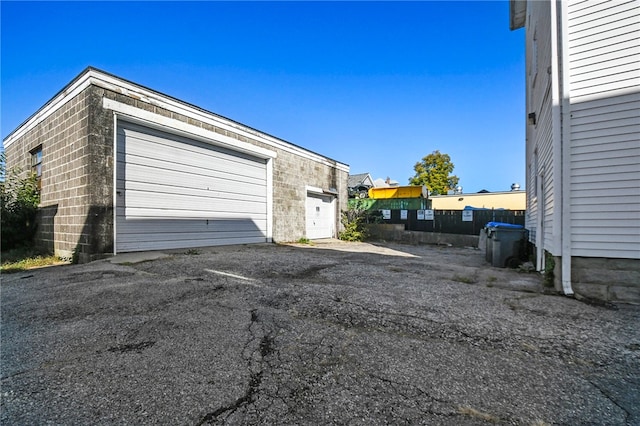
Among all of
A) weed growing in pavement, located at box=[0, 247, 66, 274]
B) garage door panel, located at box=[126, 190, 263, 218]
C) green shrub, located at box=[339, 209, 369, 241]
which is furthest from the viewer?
green shrub, located at box=[339, 209, 369, 241]

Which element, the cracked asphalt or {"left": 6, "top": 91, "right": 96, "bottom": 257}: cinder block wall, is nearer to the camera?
the cracked asphalt

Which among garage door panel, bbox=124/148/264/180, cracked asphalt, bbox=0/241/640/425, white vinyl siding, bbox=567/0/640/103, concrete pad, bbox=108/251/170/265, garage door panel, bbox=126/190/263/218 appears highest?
white vinyl siding, bbox=567/0/640/103

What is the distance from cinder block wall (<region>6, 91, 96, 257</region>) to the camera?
5.86m

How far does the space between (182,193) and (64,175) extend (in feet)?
8.08

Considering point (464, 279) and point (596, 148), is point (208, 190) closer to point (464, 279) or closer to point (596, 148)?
point (464, 279)

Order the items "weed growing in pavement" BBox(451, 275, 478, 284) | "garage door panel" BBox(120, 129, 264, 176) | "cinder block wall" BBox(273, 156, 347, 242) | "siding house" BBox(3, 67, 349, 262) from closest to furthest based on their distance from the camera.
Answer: "weed growing in pavement" BBox(451, 275, 478, 284) < "siding house" BBox(3, 67, 349, 262) < "garage door panel" BBox(120, 129, 264, 176) < "cinder block wall" BBox(273, 156, 347, 242)

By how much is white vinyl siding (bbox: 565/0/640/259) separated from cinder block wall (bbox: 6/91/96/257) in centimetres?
872

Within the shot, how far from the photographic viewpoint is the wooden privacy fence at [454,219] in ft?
40.4

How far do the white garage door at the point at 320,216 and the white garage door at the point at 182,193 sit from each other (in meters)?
2.80

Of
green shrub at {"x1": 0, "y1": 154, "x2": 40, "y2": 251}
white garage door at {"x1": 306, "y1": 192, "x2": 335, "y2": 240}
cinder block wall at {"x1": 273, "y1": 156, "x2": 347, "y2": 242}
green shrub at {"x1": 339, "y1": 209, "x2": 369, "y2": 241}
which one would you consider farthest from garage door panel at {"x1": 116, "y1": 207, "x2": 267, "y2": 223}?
green shrub at {"x1": 339, "y1": 209, "x2": 369, "y2": 241}

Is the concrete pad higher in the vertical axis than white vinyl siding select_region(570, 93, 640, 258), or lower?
lower

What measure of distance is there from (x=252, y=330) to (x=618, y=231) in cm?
506

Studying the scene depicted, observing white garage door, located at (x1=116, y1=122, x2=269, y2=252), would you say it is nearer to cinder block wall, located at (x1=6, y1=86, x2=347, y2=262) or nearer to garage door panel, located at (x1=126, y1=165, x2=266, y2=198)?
garage door panel, located at (x1=126, y1=165, x2=266, y2=198)

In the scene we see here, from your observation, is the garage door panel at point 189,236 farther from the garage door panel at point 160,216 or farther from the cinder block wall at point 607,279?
the cinder block wall at point 607,279
